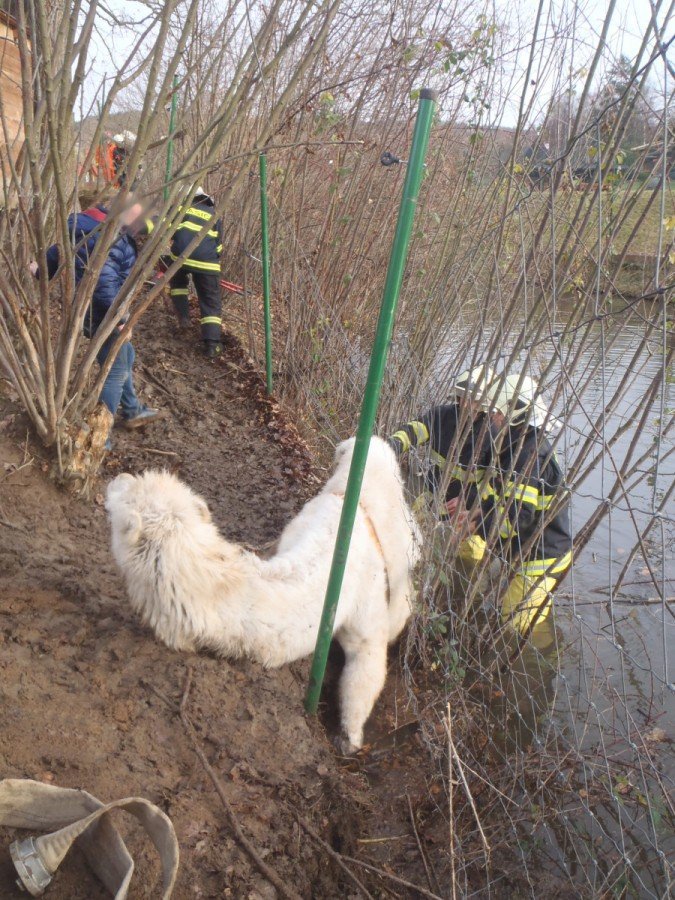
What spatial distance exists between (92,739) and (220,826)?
0.56m

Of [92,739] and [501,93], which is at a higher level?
[501,93]

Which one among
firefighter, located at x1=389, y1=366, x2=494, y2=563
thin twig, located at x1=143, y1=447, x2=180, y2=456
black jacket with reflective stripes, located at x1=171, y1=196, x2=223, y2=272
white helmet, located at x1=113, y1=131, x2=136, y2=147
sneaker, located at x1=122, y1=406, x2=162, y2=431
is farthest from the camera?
black jacket with reflective stripes, located at x1=171, y1=196, x2=223, y2=272

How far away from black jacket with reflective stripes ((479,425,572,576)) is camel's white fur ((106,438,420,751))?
0.67 m

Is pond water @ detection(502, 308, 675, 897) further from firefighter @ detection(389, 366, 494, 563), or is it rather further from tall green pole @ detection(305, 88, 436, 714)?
tall green pole @ detection(305, 88, 436, 714)

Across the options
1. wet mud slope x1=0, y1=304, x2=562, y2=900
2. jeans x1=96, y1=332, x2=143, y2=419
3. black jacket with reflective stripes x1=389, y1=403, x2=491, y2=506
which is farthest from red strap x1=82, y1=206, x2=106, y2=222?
black jacket with reflective stripes x1=389, y1=403, x2=491, y2=506

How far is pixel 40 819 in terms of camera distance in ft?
6.05

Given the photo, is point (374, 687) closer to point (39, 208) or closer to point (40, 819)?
point (40, 819)

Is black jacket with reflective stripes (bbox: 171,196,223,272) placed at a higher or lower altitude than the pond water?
higher

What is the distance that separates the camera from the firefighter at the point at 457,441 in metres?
3.47

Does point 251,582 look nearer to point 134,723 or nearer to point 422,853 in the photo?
point 134,723

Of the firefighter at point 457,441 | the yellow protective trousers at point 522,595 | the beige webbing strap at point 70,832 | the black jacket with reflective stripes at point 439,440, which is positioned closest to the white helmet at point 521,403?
the firefighter at point 457,441

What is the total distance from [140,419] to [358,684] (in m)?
3.14

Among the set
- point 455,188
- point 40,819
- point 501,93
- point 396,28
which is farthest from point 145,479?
point 396,28

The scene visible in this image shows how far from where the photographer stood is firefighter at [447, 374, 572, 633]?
123 inches
